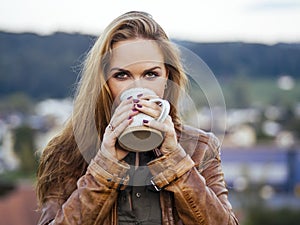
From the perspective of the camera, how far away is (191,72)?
179 cm

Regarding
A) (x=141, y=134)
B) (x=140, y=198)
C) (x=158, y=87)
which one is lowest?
(x=140, y=198)

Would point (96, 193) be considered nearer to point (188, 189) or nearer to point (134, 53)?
point (188, 189)

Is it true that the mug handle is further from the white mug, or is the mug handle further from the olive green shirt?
the olive green shirt

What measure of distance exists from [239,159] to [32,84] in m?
12.2

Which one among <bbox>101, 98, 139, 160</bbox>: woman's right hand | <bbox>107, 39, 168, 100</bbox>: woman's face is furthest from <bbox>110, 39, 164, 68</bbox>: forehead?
<bbox>101, 98, 139, 160</bbox>: woman's right hand

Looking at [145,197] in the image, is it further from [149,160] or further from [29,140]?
[29,140]

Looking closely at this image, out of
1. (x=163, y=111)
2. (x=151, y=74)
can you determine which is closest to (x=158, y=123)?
(x=163, y=111)

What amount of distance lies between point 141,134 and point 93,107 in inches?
9.0

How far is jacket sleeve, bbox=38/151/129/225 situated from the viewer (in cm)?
163

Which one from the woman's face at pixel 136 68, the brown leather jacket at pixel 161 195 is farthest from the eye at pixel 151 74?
the brown leather jacket at pixel 161 195

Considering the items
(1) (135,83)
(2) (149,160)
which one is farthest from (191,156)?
(1) (135,83)

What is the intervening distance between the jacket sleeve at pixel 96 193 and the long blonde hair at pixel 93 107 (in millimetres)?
95

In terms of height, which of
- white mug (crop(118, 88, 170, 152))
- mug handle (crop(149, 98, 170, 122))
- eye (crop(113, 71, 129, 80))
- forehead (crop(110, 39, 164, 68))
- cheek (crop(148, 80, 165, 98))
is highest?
forehead (crop(110, 39, 164, 68))

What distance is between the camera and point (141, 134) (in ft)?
5.14
